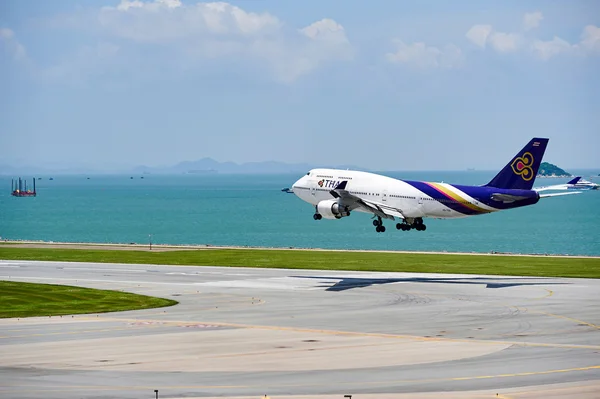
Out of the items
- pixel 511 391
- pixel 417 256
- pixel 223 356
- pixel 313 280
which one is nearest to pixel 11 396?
pixel 223 356

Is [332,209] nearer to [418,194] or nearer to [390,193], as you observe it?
[390,193]

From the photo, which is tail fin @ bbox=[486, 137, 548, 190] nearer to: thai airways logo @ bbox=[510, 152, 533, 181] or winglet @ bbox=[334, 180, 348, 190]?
thai airways logo @ bbox=[510, 152, 533, 181]

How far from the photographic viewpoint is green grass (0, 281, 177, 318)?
242ft

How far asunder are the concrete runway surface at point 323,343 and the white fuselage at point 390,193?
6901mm

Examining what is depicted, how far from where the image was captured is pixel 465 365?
51750 millimetres

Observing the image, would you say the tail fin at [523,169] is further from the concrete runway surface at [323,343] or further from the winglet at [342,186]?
the winglet at [342,186]

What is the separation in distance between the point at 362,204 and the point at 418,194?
5397mm

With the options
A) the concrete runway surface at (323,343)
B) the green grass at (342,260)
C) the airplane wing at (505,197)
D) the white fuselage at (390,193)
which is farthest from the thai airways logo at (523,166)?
the green grass at (342,260)

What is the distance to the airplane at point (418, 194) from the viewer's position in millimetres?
90312

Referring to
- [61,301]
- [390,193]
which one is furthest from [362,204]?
[61,301]

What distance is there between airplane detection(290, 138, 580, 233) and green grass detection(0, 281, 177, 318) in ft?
65.0

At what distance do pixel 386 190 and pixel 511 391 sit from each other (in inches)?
2085

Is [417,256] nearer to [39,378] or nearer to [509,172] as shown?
[509,172]

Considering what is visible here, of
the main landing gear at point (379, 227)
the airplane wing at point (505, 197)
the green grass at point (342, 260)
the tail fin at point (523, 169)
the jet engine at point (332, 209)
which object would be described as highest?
the tail fin at point (523, 169)
